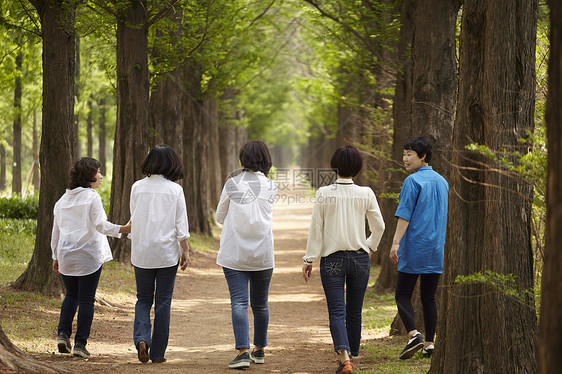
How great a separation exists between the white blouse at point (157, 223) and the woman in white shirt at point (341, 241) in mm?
1365

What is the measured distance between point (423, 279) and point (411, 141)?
142 cm

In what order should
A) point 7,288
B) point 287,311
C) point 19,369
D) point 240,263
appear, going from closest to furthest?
point 19,369 → point 240,263 → point 7,288 → point 287,311

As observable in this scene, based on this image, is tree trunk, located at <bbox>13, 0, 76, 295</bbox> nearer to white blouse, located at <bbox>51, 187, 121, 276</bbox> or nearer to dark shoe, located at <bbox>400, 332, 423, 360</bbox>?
white blouse, located at <bbox>51, 187, 121, 276</bbox>

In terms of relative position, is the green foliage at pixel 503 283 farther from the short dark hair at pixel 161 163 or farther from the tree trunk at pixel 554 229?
the short dark hair at pixel 161 163

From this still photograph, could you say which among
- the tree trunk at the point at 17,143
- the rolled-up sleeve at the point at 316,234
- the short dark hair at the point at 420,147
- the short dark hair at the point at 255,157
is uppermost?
the tree trunk at the point at 17,143

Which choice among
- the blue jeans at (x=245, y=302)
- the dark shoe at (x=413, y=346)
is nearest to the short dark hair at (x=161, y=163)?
the blue jeans at (x=245, y=302)

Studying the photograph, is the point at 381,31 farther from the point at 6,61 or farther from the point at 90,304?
the point at 6,61

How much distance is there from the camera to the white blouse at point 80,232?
21.2 feet

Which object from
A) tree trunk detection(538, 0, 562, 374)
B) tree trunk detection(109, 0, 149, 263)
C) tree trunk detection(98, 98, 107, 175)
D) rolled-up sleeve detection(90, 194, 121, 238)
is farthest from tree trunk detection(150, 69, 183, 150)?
tree trunk detection(538, 0, 562, 374)

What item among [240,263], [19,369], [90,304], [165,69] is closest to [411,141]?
[240,263]

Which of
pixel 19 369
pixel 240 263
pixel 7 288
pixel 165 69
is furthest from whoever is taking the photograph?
pixel 165 69

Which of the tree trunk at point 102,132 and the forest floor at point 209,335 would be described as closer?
the forest floor at point 209,335

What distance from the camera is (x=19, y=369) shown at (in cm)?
481

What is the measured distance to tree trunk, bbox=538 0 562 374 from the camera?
266cm
